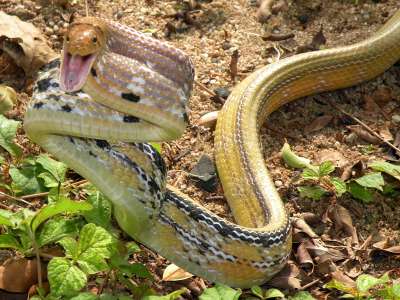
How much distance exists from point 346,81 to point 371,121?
454 millimetres

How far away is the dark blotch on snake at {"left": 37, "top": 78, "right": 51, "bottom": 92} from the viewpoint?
3967 mm

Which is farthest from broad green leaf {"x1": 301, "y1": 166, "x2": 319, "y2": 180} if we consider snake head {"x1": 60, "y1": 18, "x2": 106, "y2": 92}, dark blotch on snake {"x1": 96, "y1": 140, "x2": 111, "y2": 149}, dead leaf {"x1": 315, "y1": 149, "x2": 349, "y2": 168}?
snake head {"x1": 60, "y1": 18, "x2": 106, "y2": 92}

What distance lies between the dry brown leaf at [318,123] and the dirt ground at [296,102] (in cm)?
2

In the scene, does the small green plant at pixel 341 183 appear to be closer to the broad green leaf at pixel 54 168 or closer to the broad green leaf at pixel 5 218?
the broad green leaf at pixel 54 168

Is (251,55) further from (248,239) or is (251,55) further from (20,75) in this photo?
(248,239)

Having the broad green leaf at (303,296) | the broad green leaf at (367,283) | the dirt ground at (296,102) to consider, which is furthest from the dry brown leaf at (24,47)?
the broad green leaf at (367,283)

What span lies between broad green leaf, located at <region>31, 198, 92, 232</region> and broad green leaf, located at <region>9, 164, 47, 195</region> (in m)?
0.75

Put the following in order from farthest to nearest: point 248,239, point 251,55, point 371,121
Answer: point 251,55 → point 371,121 → point 248,239

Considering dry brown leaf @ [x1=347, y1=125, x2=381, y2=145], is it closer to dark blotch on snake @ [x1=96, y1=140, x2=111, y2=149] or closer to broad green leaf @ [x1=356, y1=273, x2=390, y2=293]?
broad green leaf @ [x1=356, y1=273, x2=390, y2=293]

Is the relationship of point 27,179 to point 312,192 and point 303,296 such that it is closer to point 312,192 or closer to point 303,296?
point 303,296

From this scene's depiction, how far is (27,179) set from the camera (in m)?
4.66

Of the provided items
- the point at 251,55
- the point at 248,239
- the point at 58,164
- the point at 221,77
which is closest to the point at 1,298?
the point at 58,164

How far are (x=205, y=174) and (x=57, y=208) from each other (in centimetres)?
181

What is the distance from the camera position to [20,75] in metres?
5.72
